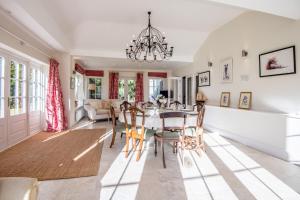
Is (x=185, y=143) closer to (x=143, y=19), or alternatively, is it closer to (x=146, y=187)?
(x=146, y=187)

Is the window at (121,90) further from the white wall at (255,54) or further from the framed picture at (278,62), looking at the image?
the framed picture at (278,62)

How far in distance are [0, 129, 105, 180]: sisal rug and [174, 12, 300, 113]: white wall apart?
3.42 m

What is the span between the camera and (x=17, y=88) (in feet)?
13.1

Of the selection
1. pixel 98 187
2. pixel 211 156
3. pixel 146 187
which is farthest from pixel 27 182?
pixel 211 156

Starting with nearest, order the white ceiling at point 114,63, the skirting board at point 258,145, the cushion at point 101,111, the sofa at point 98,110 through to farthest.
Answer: the skirting board at point 258,145 < the white ceiling at point 114,63 < the sofa at point 98,110 < the cushion at point 101,111

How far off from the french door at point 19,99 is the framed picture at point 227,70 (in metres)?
5.00

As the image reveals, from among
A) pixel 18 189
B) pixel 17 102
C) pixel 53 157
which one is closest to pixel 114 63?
pixel 17 102

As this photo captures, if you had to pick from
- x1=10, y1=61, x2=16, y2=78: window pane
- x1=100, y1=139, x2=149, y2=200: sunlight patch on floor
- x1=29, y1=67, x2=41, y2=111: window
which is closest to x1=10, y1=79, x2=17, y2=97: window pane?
x1=10, y1=61, x2=16, y2=78: window pane

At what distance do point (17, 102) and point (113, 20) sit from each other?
2.99 metres

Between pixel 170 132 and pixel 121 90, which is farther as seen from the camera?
pixel 121 90

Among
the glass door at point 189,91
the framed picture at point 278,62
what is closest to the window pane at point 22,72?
the framed picture at point 278,62

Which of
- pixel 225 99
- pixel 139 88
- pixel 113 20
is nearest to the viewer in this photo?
pixel 113 20

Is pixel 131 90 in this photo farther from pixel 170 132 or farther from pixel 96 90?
pixel 170 132

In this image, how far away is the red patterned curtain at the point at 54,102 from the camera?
5141mm
